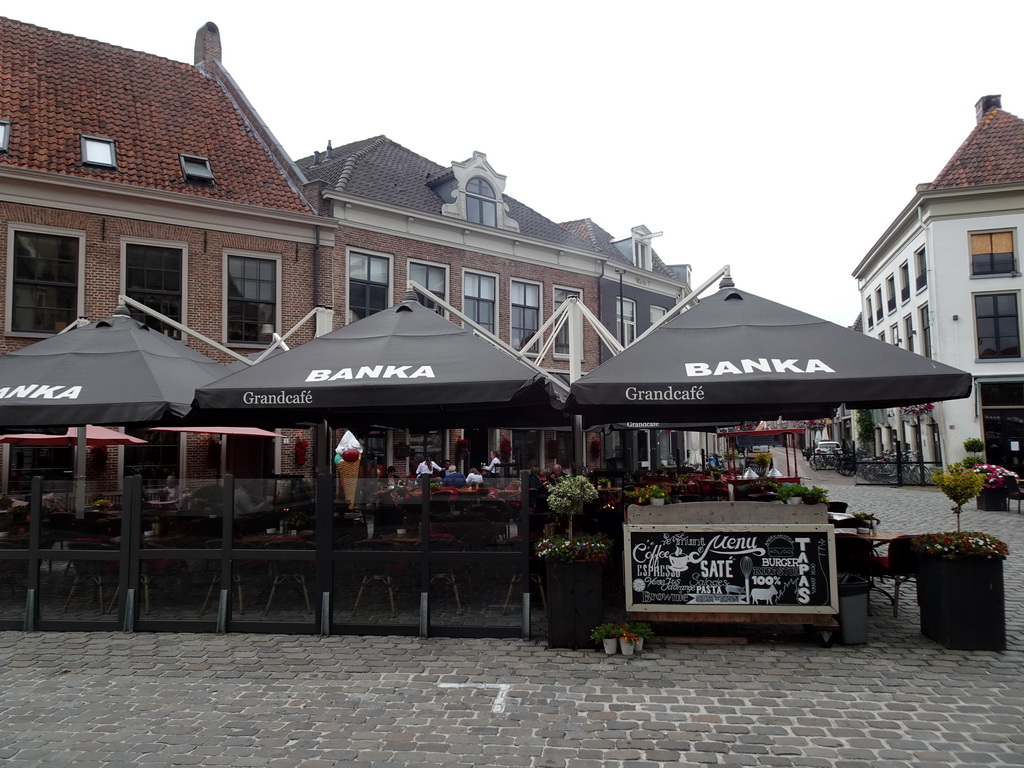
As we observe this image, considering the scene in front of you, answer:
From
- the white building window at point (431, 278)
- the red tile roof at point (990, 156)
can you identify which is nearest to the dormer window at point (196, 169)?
the white building window at point (431, 278)

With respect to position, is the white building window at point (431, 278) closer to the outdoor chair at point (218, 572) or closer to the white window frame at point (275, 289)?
the white window frame at point (275, 289)

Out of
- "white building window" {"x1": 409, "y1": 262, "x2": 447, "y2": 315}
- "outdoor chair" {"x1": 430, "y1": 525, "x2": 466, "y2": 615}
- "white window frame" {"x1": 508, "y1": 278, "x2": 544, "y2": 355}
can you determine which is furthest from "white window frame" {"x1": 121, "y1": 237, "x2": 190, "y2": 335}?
"outdoor chair" {"x1": 430, "y1": 525, "x2": 466, "y2": 615}

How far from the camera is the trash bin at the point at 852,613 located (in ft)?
20.2

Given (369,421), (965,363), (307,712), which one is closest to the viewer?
(307,712)

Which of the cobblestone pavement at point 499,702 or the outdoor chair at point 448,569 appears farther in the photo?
the outdoor chair at point 448,569

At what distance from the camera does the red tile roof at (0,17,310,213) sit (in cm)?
1653

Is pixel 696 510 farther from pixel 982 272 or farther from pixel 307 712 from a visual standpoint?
pixel 982 272

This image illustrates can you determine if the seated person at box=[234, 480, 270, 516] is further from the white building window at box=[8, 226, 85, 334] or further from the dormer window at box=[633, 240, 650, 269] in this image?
the dormer window at box=[633, 240, 650, 269]

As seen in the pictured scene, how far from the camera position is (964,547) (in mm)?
Answer: 6023

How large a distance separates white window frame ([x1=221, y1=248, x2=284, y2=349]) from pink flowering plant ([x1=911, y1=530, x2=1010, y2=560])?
51.3 ft

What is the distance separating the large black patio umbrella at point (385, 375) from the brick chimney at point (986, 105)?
98.1 ft

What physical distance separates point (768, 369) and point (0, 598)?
743cm

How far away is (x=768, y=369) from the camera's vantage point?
6340mm

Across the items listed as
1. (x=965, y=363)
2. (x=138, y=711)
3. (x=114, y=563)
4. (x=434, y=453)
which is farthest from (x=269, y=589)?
(x=965, y=363)
